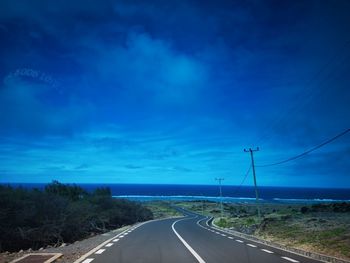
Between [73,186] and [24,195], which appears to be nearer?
[24,195]

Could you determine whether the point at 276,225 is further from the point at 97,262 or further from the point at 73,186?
the point at 73,186

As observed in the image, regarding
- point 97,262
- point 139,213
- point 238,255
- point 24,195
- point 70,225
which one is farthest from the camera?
point 139,213

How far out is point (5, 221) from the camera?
20.3m

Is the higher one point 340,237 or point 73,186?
point 73,186

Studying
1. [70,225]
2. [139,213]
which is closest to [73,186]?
[139,213]

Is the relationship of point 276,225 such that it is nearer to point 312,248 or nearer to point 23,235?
point 312,248

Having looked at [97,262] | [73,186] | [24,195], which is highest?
[73,186]

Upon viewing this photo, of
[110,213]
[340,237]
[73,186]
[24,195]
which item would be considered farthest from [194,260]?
[73,186]

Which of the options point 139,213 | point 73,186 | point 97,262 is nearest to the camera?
point 97,262

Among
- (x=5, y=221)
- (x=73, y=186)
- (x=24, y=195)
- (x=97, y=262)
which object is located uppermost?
(x=73, y=186)

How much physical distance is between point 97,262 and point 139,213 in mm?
49466

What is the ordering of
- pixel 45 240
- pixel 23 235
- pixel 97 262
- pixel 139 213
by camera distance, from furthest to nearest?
1. pixel 139 213
2. pixel 45 240
3. pixel 23 235
4. pixel 97 262

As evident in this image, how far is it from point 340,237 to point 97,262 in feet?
32.3

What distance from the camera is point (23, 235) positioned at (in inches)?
783
